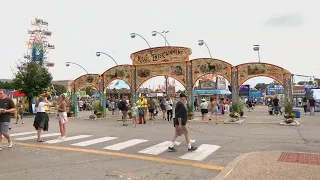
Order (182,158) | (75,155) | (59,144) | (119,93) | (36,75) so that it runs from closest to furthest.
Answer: (182,158) → (75,155) → (59,144) → (36,75) → (119,93)

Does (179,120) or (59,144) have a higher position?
(179,120)

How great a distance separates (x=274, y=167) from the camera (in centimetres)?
648

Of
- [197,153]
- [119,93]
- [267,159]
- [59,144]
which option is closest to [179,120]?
[197,153]

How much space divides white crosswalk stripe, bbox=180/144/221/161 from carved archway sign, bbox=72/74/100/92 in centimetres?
2027

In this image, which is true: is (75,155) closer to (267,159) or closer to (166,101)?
(267,159)

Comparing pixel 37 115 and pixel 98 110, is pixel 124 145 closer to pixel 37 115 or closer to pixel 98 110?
pixel 37 115

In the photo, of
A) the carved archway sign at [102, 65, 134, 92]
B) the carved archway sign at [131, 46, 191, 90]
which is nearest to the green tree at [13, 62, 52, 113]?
the carved archway sign at [102, 65, 134, 92]

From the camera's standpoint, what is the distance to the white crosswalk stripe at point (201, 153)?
816cm

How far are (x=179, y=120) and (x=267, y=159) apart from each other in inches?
109

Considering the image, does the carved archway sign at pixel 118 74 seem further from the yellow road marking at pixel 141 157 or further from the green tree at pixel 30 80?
the yellow road marking at pixel 141 157

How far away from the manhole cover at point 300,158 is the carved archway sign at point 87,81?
22.6 metres

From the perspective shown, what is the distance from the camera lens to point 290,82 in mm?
21078

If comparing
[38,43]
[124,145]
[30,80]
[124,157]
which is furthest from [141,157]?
[38,43]

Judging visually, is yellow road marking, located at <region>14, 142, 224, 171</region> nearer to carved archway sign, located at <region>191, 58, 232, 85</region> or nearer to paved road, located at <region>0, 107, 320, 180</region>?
paved road, located at <region>0, 107, 320, 180</region>
